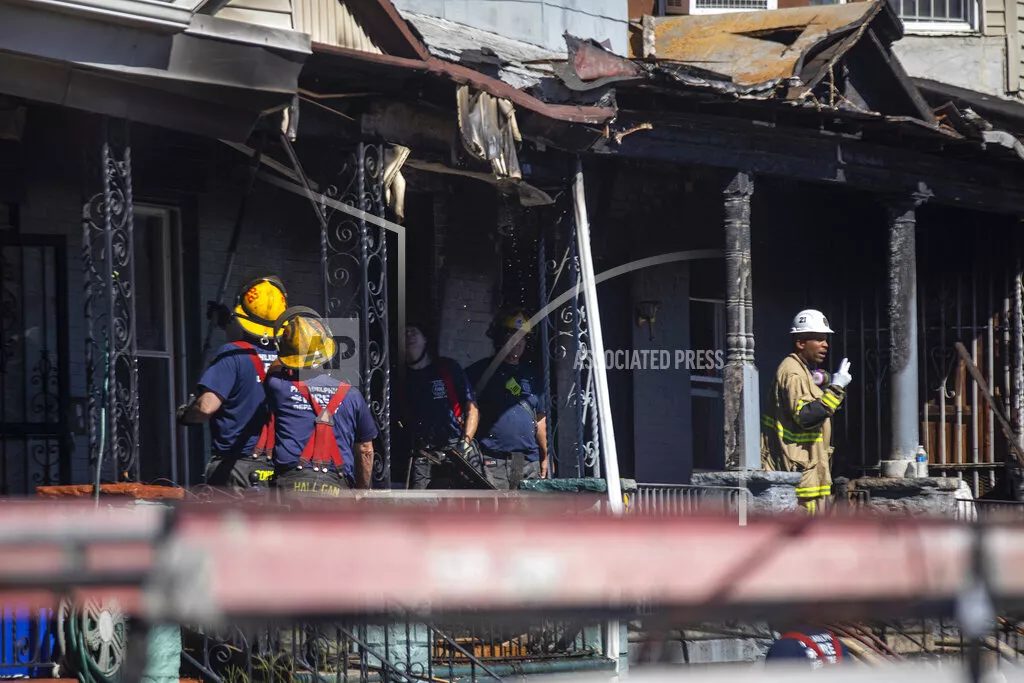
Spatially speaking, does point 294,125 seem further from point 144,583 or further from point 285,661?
point 144,583

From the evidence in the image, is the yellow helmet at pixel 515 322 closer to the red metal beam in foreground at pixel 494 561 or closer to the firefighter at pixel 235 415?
the firefighter at pixel 235 415

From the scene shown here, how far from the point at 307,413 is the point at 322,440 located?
167 millimetres

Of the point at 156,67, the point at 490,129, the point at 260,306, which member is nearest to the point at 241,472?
the point at 260,306

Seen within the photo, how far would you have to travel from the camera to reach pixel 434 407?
11336 millimetres

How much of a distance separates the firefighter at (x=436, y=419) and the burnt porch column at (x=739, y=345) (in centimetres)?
208

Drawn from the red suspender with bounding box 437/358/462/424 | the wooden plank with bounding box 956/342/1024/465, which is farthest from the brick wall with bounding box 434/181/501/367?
the wooden plank with bounding box 956/342/1024/465

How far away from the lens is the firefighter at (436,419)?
11125 mm

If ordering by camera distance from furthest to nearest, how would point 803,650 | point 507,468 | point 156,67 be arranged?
point 507,468 → point 156,67 → point 803,650

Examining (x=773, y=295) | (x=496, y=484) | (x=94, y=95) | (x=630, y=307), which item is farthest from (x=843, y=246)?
(x=94, y=95)

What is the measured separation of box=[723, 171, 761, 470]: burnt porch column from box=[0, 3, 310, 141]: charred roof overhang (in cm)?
468

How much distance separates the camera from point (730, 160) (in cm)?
1241

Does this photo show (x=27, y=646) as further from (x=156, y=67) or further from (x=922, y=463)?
(x=922, y=463)

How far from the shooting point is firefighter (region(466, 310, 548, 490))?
11578 mm

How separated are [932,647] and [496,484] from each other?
317 cm
